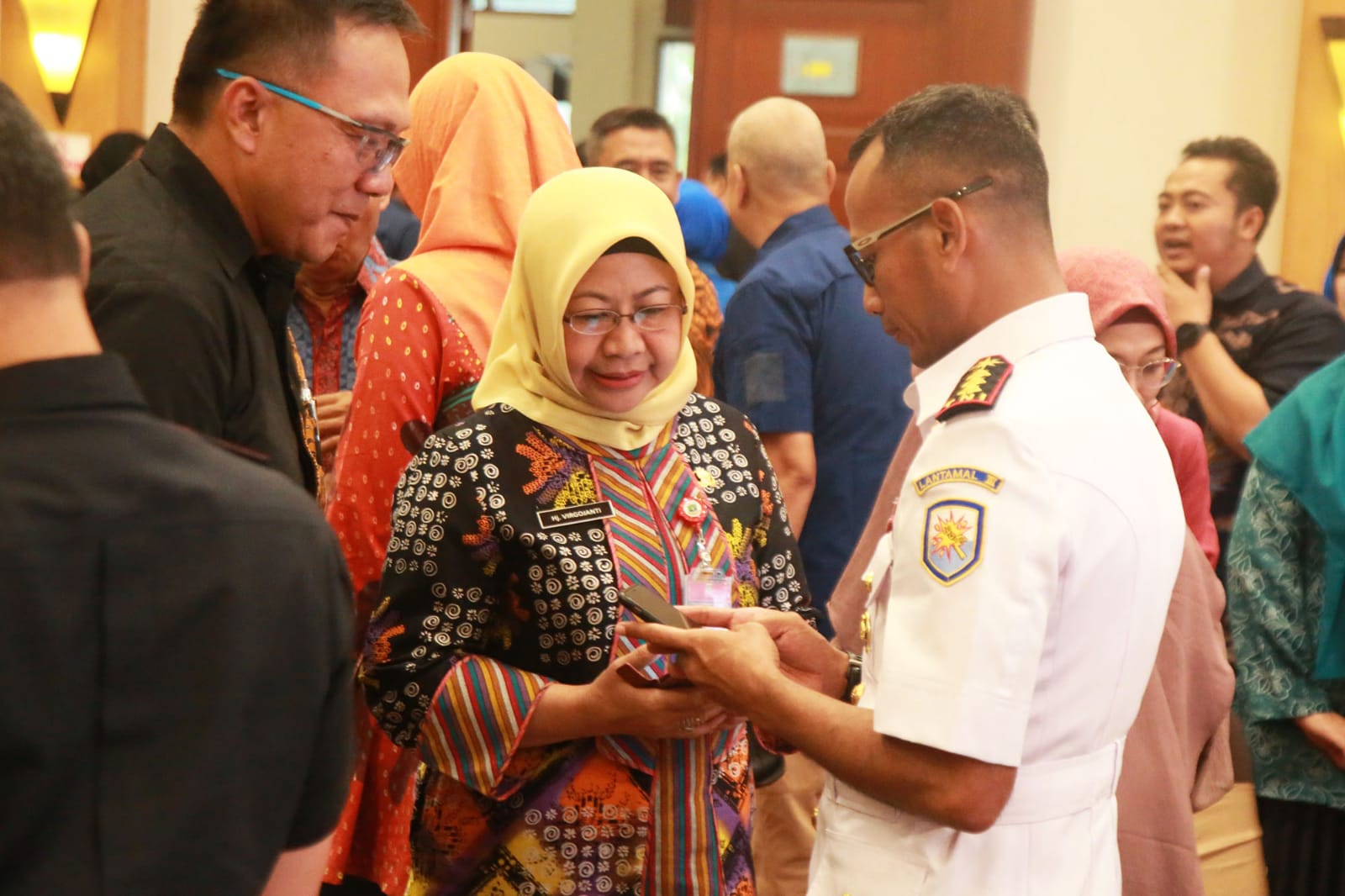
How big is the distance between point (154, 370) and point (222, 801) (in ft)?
2.20

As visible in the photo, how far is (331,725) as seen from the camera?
111 cm

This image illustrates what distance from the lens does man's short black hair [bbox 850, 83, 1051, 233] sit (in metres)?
1.59

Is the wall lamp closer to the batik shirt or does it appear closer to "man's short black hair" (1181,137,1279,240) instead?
the batik shirt

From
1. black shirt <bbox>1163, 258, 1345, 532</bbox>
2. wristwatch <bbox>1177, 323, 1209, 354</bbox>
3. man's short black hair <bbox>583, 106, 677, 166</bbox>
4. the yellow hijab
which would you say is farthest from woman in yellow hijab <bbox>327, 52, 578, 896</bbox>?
man's short black hair <bbox>583, 106, 677, 166</bbox>

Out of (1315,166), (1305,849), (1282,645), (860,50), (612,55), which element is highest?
(612,55)

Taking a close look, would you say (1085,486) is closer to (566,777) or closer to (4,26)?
(566,777)

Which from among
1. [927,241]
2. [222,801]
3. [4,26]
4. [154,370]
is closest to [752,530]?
[927,241]

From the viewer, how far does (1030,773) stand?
57.7 inches

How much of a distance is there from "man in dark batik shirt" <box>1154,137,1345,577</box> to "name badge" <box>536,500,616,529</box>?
7.15 feet

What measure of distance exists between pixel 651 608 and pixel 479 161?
1058 mm

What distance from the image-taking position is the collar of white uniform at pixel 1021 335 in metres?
1.53

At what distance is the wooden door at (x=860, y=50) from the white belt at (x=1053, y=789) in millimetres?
4932

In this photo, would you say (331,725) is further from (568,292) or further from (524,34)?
(524,34)

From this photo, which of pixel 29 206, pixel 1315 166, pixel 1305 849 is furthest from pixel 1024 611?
pixel 1315 166
